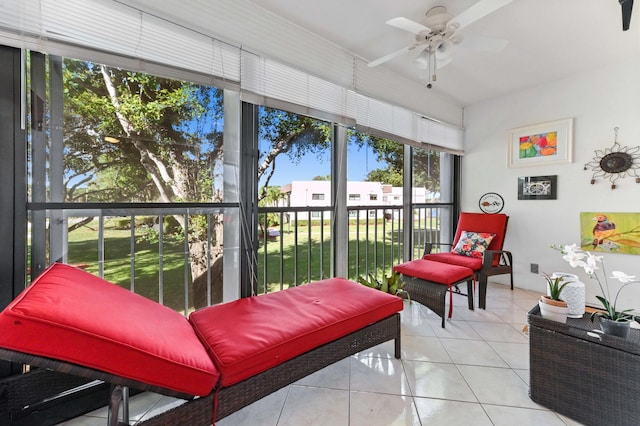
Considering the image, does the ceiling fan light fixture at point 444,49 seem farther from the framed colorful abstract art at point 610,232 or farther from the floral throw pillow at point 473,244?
the framed colorful abstract art at point 610,232

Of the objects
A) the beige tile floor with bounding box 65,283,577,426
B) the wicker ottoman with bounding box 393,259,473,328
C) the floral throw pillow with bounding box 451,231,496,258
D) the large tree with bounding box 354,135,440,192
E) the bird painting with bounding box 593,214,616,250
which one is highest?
the large tree with bounding box 354,135,440,192

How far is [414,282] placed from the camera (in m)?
2.57

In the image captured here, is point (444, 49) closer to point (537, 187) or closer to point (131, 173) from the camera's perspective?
point (537, 187)

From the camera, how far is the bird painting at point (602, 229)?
2.81m

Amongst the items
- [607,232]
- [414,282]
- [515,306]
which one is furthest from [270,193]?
[607,232]

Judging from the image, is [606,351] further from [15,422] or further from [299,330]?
[15,422]

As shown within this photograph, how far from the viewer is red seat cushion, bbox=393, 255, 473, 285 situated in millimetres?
2389

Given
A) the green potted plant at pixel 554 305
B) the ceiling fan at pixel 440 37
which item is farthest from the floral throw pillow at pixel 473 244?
the ceiling fan at pixel 440 37

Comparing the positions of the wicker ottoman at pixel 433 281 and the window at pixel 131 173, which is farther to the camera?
the wicker ottoman at pixel 433 281

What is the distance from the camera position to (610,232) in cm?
282

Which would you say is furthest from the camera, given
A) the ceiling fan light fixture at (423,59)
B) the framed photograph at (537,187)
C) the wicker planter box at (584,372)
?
the framed photograph at (537,187)

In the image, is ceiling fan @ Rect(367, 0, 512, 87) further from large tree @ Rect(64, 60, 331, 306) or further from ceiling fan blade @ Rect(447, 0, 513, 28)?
large tree @ Rect(64, 60, 331, 306)

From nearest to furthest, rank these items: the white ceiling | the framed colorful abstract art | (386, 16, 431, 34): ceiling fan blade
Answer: (386, 16, 431, 34): ceiling fan blade < the white ceiling < the framed colorful abstract art

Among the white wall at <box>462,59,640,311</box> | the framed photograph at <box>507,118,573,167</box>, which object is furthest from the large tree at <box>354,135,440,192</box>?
the framed photograph at <box>507,118,573,167</box>
